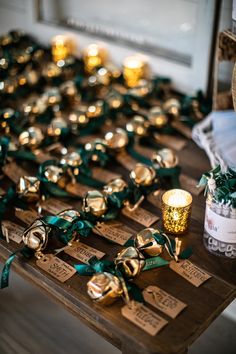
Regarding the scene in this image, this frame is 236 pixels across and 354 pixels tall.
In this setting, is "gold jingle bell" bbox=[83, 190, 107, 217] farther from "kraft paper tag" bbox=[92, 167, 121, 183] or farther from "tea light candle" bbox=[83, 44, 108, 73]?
"tea light candle" bbox=[83, 44, 108, 73]

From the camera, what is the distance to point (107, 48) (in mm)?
1484

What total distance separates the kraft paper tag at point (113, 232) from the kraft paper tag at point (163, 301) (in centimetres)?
12

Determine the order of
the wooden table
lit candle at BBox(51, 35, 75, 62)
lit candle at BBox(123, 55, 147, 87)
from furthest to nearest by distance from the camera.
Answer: lit candle at BBox(51, 35, 75, 62) → lit candle at BBox(123, 55, 147, 87) → the wooden table

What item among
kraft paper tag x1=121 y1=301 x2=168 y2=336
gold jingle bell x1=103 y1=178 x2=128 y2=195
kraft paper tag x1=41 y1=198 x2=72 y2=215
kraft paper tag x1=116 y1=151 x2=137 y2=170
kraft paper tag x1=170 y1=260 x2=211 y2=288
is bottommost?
kraft paper tag x1=116 y1=151 x2=137 y2=170

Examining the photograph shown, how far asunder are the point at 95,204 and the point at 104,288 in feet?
0.66

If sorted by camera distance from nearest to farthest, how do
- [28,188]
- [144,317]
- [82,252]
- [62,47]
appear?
1. [144,317]
2. [82,252]
3. [28,188]
4. [62,47]

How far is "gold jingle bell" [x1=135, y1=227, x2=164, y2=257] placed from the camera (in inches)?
32.6

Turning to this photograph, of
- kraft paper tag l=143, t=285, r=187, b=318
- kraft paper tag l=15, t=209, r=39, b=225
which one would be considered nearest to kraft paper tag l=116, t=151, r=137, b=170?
kraft paper tag l=15, t=209, r=39, b=225

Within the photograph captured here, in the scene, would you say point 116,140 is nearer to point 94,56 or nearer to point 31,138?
point 31,138

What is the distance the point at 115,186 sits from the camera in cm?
96

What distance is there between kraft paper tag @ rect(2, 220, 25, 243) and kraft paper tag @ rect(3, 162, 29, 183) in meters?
0.15

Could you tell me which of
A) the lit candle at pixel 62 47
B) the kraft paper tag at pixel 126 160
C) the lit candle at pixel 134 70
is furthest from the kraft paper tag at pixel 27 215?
the lit candle at pixel 62 47

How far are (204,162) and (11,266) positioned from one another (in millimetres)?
456

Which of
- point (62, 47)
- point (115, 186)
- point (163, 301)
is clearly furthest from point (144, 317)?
point (62, 47)
